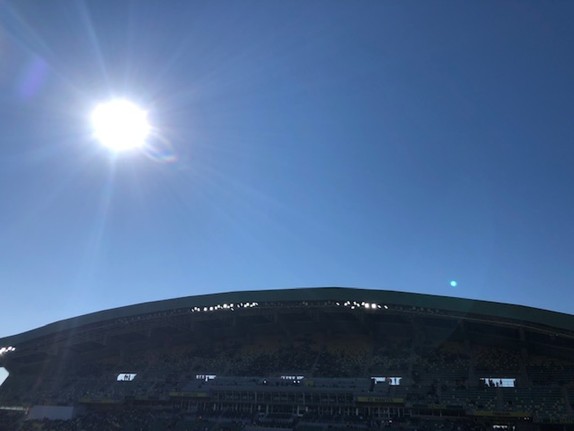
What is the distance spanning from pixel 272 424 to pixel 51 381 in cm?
3552

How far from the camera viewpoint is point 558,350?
41438 mm

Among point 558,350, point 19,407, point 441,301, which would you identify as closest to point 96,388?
point 19,407

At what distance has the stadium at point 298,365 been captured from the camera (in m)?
40.5

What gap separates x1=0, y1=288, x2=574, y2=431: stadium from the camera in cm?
4050

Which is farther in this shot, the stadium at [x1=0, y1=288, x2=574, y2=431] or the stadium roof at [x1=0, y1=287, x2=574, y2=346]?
the stadium at [x1=0, y1=288, x2=574, y2=431]

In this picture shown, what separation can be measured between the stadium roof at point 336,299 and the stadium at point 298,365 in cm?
13

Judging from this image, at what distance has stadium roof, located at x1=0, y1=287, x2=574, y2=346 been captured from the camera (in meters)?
39.4

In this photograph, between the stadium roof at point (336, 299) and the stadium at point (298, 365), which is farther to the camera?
the stadium at point (298, 365)

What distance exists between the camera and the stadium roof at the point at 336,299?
129 feet

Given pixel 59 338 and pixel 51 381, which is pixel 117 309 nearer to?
pixel 59 338

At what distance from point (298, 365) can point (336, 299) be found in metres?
9.08

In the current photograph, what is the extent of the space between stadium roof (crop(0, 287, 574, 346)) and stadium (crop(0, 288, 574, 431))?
13 cm

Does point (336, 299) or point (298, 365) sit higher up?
point (336, 299)

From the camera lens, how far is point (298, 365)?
165 feet
